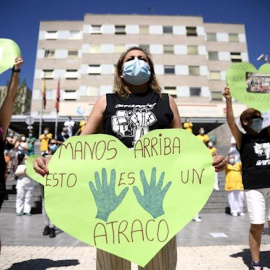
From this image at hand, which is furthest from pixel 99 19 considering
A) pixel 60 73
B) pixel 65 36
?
pixel 60 73

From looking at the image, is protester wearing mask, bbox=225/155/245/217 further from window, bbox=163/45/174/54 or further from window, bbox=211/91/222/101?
window, bbox=163/45/174/54

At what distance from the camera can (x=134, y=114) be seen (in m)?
1.61

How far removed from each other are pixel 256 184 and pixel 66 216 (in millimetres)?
2314

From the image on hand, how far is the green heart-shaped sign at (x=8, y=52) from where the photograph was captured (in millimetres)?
1992

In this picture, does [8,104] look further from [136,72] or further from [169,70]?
[169,70]

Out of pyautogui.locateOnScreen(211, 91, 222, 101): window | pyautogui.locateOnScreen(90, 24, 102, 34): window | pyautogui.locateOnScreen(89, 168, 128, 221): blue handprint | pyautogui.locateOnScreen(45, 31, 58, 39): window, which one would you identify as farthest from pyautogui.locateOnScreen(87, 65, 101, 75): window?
pyautogui.locateOnScreen(89, 168, 128, 221): blue handprint

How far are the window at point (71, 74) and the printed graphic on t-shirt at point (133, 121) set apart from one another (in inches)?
1244

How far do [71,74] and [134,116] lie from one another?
32.0 meters

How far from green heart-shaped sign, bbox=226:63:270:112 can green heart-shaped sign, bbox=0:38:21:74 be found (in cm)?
240

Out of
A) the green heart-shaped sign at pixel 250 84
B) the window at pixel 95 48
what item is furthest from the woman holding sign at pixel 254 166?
the window at pixel 95 48

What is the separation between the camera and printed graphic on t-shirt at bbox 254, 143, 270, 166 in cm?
302

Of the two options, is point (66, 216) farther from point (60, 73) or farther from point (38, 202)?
point (60, 73)

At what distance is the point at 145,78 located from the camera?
1751mm

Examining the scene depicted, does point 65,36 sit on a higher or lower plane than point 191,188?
higher
